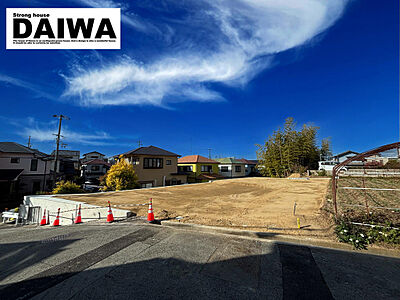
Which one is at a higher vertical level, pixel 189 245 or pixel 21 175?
pixel 21 175

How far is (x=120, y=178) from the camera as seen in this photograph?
1534 centimetres

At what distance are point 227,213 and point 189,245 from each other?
3.01 meters

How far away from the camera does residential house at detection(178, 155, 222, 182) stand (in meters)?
29.9

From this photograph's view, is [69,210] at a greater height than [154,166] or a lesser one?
lesser

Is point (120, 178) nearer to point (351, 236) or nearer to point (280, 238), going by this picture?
point (280, 238)

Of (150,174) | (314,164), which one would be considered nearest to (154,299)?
(150,174)

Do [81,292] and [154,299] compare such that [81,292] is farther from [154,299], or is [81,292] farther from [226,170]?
[226,170]

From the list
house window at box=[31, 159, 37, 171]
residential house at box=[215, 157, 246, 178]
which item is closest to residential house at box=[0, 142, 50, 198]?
house window at box=[31, 159, 37, 171]

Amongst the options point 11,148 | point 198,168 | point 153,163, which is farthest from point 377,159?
point 11,148

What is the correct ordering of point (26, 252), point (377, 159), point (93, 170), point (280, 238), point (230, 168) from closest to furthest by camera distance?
point (26, 252) → point (280, 238) → point (377, 159) → point (93, 170) → point (230, 168)

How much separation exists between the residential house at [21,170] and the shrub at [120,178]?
441 inches

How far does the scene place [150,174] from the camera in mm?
21781

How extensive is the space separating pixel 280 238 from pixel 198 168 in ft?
89.5

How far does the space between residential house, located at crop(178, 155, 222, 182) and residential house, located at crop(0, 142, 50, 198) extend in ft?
65.6
